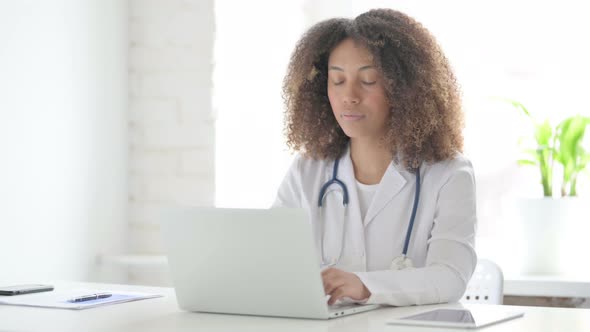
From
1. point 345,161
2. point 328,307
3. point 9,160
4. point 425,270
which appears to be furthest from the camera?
point 9,160

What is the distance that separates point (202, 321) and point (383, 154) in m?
0.80

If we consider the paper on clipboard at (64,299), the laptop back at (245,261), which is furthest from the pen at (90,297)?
the laptop back at (245,261)

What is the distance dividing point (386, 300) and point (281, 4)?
5.43 feet

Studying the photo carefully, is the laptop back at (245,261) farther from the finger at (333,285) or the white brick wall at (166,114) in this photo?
the white brick wall at (166,114)

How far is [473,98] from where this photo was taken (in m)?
3.14

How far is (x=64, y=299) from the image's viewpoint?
179cm

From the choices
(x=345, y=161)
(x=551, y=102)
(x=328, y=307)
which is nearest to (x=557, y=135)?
(x=551, y=102)

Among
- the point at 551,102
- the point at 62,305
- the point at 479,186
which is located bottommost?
the point at 62,305

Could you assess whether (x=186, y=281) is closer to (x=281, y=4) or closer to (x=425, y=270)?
(x=425, y=270)

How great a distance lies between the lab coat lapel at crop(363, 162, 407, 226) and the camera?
2.09m

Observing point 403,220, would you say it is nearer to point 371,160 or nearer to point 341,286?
point 371,160

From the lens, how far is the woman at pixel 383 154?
204 centimetres

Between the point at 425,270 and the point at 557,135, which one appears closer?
the point at 425,270

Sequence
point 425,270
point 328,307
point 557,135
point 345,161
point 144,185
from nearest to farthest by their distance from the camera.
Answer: point 328,307 < point 425,270 < point 345,161 < point 557,135 < point 144,185
